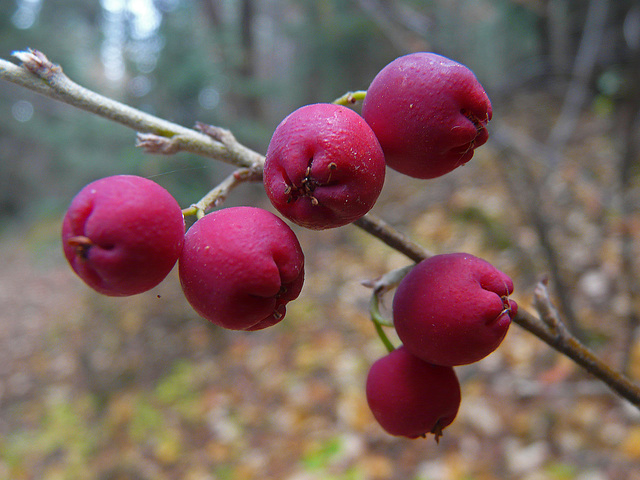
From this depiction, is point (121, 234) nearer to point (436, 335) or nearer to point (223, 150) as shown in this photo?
point (223, 150)

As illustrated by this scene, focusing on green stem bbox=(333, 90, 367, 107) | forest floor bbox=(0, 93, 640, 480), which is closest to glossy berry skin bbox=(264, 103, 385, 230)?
green stem bbox=(333, 90, 367, 107)

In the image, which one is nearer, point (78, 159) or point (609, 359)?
point (609, 359)

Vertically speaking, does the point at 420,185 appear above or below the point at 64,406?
above

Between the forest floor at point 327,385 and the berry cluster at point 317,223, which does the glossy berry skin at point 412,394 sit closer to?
the berry cluster at point 317,223

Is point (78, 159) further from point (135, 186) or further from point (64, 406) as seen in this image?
point (135, 186)

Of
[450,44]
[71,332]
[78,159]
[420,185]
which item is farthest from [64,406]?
[450,44]

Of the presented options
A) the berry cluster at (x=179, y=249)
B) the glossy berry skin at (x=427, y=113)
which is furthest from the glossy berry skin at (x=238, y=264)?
the glossy berry skin at (x=427, y=113)

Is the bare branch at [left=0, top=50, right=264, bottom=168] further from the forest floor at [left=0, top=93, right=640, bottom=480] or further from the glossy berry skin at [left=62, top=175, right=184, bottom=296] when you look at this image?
the forest floor at [left=0, top=93, right=640, bottom=480]

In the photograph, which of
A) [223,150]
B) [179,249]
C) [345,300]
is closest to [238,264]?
[179,249]
